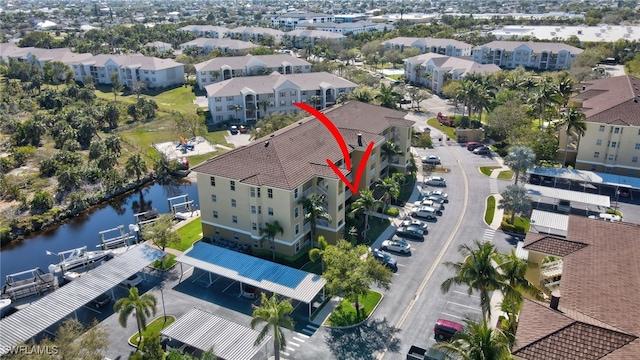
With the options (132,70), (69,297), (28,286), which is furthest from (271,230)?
(132,70)

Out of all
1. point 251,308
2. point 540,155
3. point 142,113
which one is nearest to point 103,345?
point 251,308

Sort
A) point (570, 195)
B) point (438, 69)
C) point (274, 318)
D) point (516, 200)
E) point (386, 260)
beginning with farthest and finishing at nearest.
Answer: point (438, 69), point (570, 195), point (516, 200), point (386, 260), point (274, 318)

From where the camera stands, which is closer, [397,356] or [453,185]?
[397,356]

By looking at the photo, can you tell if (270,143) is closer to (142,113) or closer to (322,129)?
(322,129)

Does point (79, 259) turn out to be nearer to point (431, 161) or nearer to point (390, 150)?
point (390, 150)

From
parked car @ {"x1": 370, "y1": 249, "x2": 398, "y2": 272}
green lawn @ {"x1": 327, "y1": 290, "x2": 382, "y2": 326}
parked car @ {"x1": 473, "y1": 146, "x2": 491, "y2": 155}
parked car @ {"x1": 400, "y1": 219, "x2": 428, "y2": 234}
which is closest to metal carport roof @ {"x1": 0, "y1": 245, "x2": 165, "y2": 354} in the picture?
green lawn @ {"x1": 327, "y1": 290, "x2": 382, "y2": 326}
